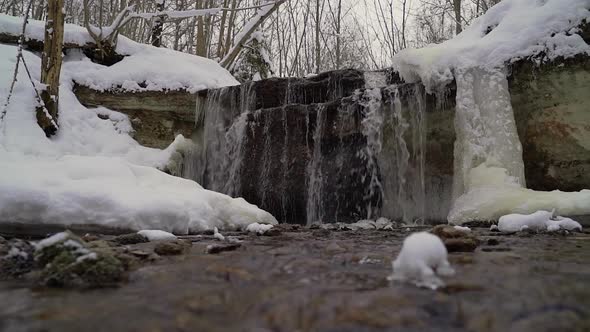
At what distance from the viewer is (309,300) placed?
1.00m

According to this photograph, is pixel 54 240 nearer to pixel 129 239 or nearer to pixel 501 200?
pixel 129 239

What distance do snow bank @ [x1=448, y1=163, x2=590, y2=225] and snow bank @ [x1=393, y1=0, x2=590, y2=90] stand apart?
1571mm

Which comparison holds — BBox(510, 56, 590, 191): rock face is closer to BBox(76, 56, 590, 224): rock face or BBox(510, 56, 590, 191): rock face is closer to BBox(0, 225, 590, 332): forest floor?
BBox(76, 56, 590, 224): rock face

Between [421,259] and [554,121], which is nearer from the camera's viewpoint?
[421,259]

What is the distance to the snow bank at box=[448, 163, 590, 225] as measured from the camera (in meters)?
3.67

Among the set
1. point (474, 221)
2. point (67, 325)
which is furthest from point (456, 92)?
point (67, 325)

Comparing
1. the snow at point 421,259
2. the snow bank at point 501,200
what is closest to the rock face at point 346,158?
the snow bank at point 501,200

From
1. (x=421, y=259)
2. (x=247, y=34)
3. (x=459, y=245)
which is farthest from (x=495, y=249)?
(x=247, y=34)

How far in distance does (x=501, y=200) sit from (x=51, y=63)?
6.77 metres

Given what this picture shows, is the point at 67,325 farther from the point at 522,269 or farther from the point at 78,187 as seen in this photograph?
the point at 78,187

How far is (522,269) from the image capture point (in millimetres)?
1396

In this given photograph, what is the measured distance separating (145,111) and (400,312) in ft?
Result: 25.8

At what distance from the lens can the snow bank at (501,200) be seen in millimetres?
3670

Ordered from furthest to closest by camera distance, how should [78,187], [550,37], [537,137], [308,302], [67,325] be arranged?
[537,137], [550,37], [78,187], [308,302], [67,325]
